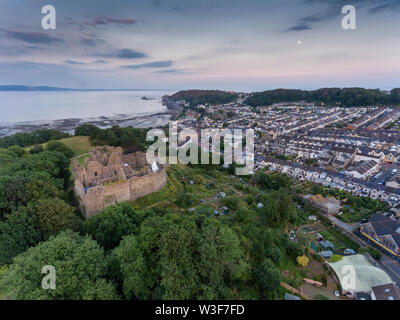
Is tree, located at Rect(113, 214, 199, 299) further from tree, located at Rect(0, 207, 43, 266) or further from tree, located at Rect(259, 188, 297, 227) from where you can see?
tree, located at Rect(259, 188, 297, 227)

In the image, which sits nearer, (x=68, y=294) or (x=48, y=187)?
(x=68, y=294)

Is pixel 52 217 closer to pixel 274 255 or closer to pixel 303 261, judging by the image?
pixel 274 255

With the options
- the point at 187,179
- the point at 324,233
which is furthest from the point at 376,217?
the point at 187,179

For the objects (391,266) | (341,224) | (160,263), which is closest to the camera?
(160,263)

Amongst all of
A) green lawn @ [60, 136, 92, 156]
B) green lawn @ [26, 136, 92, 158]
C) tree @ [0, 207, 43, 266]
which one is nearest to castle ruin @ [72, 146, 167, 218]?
tree @ [0, 207, 43, 266]

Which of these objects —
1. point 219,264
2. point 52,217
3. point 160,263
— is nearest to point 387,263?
point 219,264

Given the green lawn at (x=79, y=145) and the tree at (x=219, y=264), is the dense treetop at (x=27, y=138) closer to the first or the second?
the green lawn at (x=79, y=145)
